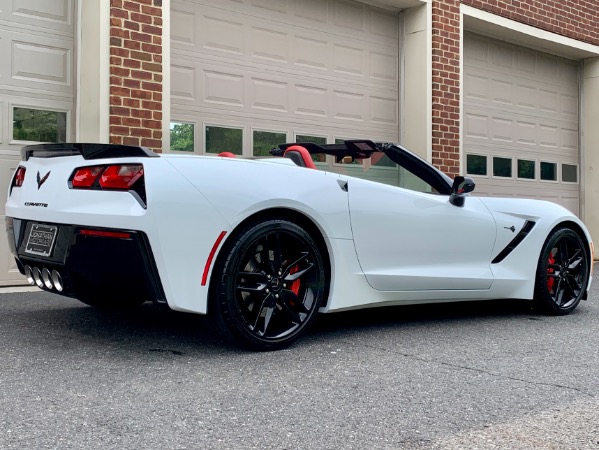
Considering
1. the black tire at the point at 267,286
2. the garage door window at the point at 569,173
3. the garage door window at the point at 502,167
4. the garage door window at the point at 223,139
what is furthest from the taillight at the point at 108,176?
the garage door window at the point at 569,173

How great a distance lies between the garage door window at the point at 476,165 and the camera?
10305mm

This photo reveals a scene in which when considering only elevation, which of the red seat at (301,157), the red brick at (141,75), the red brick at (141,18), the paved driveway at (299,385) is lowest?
the paved driveway at (299,385)

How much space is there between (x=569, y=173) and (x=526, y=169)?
4.50 ft

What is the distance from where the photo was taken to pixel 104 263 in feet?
11.6

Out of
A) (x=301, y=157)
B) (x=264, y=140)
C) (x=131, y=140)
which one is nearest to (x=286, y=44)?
(x=264, y=140)

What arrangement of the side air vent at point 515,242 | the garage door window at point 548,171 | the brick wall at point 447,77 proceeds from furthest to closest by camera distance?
the garage door window at point 548,171 < the brick wall at point 447,77 < the side air vent at point 515,242

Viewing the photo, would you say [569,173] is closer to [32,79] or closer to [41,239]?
[32,79]

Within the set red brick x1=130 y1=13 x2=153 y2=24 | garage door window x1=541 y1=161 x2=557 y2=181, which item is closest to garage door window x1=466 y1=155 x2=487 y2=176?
garage door window x1=541 y1=161 x2=557 y2=181

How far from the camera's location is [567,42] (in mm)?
11469

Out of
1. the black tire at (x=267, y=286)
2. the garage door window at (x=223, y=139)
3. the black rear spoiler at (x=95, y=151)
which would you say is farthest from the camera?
the garage door window at (x=223, y=139)

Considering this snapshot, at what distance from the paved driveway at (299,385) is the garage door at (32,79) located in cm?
214

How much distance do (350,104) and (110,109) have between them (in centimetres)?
334

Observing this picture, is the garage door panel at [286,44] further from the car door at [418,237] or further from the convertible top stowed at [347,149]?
the car door at [418,237]

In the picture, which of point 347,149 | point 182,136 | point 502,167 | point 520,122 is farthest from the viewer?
point 520,122
